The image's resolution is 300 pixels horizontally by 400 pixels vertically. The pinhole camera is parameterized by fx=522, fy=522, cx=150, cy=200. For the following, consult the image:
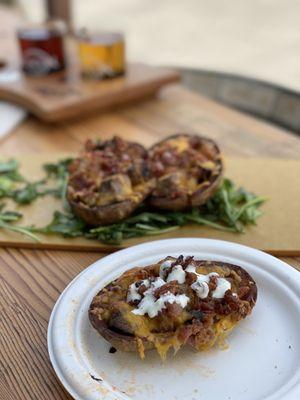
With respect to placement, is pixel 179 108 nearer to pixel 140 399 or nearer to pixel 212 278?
pixel 212 278

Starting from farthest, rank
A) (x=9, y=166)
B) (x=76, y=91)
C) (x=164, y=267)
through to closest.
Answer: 1. (x=76, y=91)
2. (x=9, y=166)
3. (x=164, y=267)

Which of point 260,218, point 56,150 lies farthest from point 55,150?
point 260,218

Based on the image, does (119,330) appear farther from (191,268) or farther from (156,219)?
(156,219)

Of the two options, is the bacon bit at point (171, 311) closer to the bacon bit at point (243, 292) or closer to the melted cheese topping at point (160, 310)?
the melted cheese topping at point (160, 310)

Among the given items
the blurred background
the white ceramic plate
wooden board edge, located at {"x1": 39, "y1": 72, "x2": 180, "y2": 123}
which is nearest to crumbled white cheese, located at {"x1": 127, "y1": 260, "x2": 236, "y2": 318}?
the white ceramic plate

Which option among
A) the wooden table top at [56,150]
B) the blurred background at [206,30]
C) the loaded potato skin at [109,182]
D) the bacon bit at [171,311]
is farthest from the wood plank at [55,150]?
the blurred background at [206,30]

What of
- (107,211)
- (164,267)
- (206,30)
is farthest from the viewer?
(206,30)

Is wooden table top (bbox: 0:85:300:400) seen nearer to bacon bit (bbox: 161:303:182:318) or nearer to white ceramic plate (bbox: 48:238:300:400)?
white ceramic plate (bbox: 48:238:300:400)

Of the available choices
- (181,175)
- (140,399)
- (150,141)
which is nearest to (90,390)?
(140,399)
